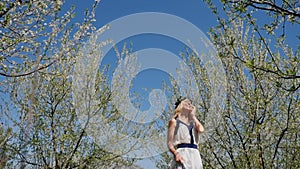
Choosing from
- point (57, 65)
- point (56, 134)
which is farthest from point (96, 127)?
point (57, 65)

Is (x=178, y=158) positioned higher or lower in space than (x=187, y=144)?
lower

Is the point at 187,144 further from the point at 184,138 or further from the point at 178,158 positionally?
the point at 178,158

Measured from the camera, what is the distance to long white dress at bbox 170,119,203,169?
12.1 ft

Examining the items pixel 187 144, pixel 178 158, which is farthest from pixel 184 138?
pixel 178 158

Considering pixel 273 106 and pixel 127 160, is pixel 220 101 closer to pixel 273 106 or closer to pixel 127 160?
pixel 273 106

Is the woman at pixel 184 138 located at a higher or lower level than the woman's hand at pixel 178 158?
higher

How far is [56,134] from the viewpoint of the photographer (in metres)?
8.10

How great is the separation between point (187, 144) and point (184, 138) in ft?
0.26

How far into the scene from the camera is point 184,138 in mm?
3852

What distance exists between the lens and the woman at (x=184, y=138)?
367cm

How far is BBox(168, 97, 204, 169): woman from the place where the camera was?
3674 mm

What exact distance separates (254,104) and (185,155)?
350 centimetres

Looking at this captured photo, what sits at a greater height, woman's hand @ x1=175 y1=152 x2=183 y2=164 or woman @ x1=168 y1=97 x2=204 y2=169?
woman @ x1=168 y1=97 x2=204 y2=169

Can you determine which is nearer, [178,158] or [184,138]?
[178,158]
